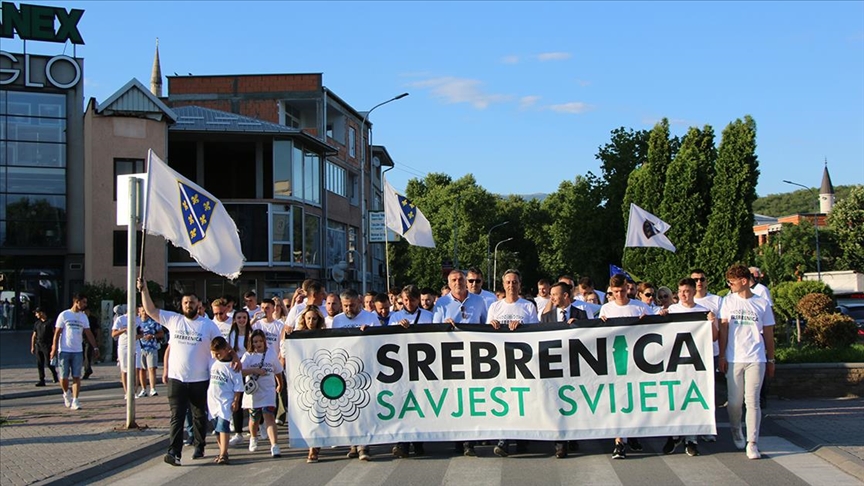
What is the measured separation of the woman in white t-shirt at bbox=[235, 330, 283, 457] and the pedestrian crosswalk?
15.3 inches

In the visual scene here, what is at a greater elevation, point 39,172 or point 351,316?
point 39,172

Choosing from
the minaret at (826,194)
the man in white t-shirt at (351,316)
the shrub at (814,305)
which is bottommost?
the shrub at (814,305)

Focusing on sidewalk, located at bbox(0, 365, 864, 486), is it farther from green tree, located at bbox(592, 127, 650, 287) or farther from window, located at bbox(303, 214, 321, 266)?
green tree, located at bbox(592, 127, 650, 287)

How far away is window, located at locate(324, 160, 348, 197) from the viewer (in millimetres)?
47066

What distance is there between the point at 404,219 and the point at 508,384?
37.4ft

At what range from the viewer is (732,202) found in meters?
32.2

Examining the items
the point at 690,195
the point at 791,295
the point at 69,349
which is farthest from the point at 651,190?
the point at 69,349

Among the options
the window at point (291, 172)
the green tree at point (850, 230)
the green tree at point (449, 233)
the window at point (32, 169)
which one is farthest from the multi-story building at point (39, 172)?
the green tree at point (850, 230)

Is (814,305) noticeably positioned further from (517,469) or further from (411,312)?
(517,469)

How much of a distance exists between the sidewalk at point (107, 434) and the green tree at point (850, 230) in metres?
73.9

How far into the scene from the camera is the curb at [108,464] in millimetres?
9142

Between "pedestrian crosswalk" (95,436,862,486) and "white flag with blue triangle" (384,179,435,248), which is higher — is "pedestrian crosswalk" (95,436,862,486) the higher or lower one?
the lower one

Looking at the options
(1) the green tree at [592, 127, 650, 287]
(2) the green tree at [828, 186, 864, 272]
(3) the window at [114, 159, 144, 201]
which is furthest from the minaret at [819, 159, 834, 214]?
(3) the window at [114, 159, 144, 201]

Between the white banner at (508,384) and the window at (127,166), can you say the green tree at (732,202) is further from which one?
the white banner at (508,384)
